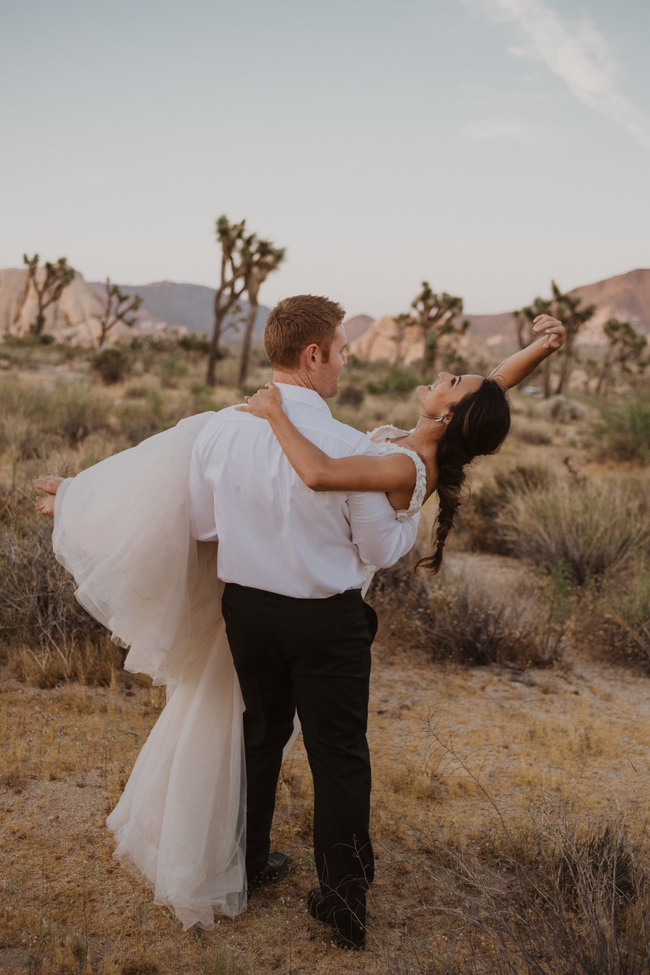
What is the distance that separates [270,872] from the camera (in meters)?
3.13

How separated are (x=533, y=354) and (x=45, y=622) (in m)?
3.64

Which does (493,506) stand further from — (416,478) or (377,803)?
(416,478)

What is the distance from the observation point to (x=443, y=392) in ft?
8.13

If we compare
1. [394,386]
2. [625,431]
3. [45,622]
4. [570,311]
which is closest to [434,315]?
[570,311]

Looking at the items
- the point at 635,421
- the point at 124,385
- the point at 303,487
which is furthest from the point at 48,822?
the point at 124,385

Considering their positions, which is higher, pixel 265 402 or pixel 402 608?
pixel 265 402

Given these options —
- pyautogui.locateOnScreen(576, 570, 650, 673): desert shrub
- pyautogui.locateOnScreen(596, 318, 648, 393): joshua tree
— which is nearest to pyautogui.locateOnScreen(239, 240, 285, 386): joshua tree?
pyautogui.locateOnScreen(576, 570, 650, 673): desert shrub

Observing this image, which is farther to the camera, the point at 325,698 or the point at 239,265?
the point at 239,265

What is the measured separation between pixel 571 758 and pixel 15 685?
334 centimetres

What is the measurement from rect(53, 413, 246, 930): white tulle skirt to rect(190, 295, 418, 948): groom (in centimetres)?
14

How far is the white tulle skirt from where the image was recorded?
Result: 264cm

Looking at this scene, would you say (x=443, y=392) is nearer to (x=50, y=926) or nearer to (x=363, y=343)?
(x=50, y=926)

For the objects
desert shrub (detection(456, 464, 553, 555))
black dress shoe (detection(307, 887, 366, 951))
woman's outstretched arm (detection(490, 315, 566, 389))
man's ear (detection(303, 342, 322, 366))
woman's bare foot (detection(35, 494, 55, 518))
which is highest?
woman's outstretched arm (detection(490, 315, 566, 389))

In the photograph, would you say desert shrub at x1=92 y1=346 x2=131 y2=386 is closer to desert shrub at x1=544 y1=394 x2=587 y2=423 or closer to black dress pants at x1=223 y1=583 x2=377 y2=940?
desert shrub at x1=544 y1=394 x2=587 y2=423
